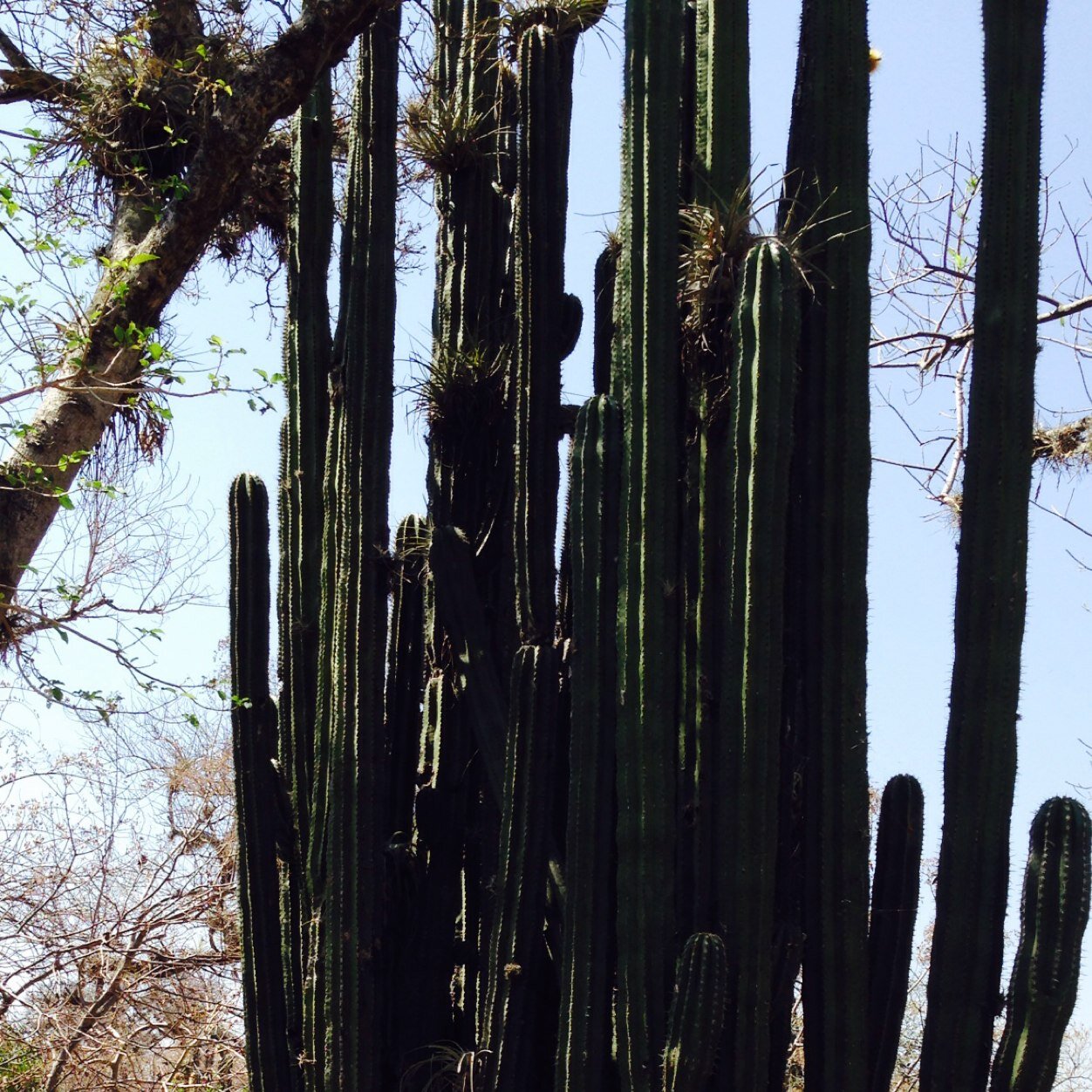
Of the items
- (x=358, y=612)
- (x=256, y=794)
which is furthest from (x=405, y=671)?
(x=256, y=794)

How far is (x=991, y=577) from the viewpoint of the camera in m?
4.63

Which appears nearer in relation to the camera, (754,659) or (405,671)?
(754,659)

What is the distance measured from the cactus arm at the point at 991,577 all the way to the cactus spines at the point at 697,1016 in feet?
2.42

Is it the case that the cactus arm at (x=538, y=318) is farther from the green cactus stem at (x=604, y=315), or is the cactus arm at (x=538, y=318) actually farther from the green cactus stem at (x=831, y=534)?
the green cactus stem at (x=831, y=534)

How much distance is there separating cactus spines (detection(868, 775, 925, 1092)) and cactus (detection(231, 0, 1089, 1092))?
0.04 feet

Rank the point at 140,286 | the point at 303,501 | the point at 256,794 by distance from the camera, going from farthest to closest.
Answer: the point at 303,501
the point at 256,794
the point at 140,286

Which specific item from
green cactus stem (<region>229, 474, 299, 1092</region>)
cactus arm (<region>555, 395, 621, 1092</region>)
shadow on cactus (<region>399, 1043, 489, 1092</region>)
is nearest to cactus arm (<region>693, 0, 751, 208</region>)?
cactus arm (<region>555, 395, 621, 1092</region>)

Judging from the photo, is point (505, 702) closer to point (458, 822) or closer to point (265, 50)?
point (458, 822)

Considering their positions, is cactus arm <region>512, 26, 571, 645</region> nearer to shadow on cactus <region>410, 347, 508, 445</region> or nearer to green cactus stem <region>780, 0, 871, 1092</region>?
shadow on cactus <region>410, 347, 508, 445</region>

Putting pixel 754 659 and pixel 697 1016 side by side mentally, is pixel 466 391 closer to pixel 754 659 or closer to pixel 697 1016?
pixel 754 659

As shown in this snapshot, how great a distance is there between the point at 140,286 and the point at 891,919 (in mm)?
3271

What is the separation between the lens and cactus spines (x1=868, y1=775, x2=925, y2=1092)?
457 cm

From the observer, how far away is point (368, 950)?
526 cm

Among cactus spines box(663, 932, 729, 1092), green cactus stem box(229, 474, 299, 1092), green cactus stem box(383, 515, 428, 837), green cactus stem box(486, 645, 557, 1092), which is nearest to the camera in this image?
cactus spines box(663, 932, 729, 1092)
